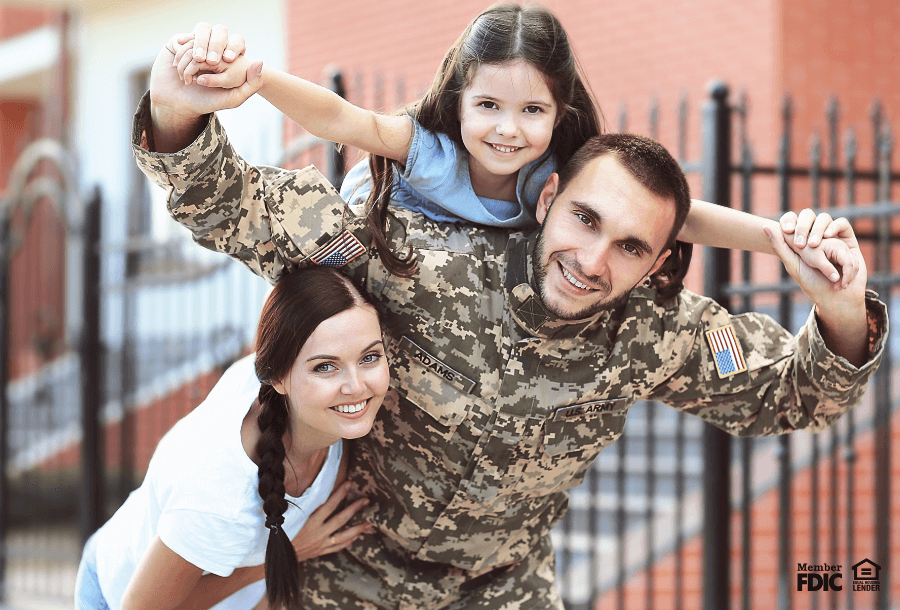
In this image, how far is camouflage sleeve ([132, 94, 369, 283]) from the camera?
1896mm

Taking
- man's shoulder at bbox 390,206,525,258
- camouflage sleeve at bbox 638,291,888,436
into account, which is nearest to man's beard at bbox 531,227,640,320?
man's shoulder at bbox 390,206,525,258

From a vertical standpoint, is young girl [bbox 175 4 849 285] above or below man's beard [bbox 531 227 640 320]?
above

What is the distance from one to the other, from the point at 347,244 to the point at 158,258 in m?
7.58

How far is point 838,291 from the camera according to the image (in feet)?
6.89

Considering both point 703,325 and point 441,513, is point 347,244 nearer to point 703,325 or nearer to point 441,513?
point 441,513

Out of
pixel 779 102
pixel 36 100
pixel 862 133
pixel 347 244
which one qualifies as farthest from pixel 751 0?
pixel 36 100

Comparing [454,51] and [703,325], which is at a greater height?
[454,51]

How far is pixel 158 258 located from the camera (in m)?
9.20

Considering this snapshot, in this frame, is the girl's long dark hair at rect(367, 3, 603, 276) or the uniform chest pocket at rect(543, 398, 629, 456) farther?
the uniform chest pocket at rect(543, 398, 629, 456)

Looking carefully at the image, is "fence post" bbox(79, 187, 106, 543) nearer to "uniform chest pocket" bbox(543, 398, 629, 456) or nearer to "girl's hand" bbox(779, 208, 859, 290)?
"uniform chest pocket" bbox(543, 398, 629, 456)

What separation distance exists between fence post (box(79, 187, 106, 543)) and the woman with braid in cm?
317

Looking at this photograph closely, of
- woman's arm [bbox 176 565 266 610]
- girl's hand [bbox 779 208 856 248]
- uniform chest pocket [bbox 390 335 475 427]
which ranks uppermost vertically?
girl's hand [bbox 779 208 856 248]

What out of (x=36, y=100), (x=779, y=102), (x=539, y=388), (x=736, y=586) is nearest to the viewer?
(x=539, y=388)

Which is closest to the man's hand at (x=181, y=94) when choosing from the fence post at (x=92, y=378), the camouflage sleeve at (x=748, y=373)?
the camouflage sleeve at (x=748, y=373)
